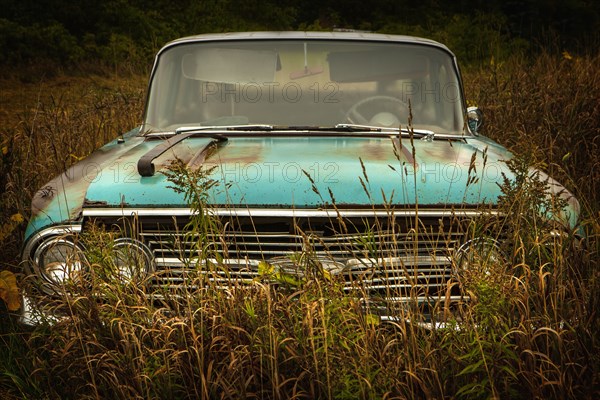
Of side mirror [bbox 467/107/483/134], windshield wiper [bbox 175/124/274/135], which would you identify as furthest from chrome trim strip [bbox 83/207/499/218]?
side mirror [bbox 467/107/483/134]

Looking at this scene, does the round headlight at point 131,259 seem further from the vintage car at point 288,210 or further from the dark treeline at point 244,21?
the dark treeline at point 244,21

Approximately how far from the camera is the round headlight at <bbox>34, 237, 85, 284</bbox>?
2.73m

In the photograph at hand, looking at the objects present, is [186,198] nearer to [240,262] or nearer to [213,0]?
[240,262]

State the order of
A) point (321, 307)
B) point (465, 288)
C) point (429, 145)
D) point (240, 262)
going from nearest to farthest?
point (321, 307), point (465, 288), point (240, 262), point (429, 145)

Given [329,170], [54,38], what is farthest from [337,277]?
[54,38]

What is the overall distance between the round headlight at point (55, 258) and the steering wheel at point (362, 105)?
1658mm

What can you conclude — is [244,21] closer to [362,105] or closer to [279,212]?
[362,105]

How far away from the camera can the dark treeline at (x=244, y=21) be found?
17.3 metres

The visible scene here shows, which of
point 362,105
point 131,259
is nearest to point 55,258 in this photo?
point 131,259

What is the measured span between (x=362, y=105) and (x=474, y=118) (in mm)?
658

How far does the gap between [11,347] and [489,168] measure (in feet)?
6.32

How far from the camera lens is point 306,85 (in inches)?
153

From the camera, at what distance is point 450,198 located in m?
2.71

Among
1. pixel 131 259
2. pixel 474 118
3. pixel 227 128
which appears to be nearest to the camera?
pixel 131 259
